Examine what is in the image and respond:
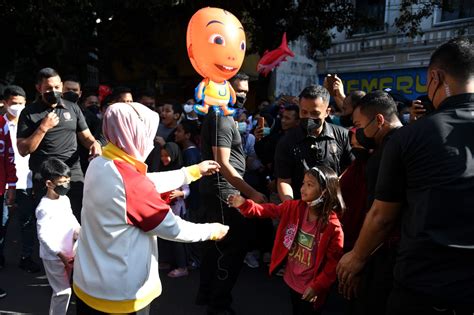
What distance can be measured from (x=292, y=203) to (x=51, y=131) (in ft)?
8.00

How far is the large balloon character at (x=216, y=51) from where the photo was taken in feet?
10.7

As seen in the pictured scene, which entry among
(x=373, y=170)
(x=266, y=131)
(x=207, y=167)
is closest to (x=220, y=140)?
(x=207, y=167)

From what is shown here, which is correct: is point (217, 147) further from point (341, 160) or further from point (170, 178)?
point (341, 160)

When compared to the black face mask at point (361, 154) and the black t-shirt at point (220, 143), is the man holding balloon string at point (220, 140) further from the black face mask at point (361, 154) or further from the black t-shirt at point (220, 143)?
the black face mask at point (361, 154)

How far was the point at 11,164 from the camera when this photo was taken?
174 inches

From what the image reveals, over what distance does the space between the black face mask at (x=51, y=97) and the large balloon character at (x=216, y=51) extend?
139 cm

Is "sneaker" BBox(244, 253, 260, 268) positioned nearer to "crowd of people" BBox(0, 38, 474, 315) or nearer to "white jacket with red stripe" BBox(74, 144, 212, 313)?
"crowd of people" BBox(0, 38, 474, 315)

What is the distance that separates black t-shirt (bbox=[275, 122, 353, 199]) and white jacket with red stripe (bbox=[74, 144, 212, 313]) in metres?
1.31

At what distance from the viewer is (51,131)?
390 centimetres

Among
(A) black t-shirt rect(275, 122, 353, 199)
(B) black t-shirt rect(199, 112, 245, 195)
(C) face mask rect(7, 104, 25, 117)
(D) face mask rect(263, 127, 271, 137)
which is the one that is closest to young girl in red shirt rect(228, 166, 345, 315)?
(A) black t-shirt rect(275, 122, 353, 199)

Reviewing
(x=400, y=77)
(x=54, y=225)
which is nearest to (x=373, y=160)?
(x=54, y=225)

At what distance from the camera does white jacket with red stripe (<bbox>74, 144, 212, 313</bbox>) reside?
78.7 inches

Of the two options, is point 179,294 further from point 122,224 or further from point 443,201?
point 443,201

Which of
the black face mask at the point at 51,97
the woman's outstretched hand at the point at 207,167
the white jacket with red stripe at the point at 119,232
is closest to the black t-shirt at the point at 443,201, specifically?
the white jacket with red stripe at the point at 119,232
